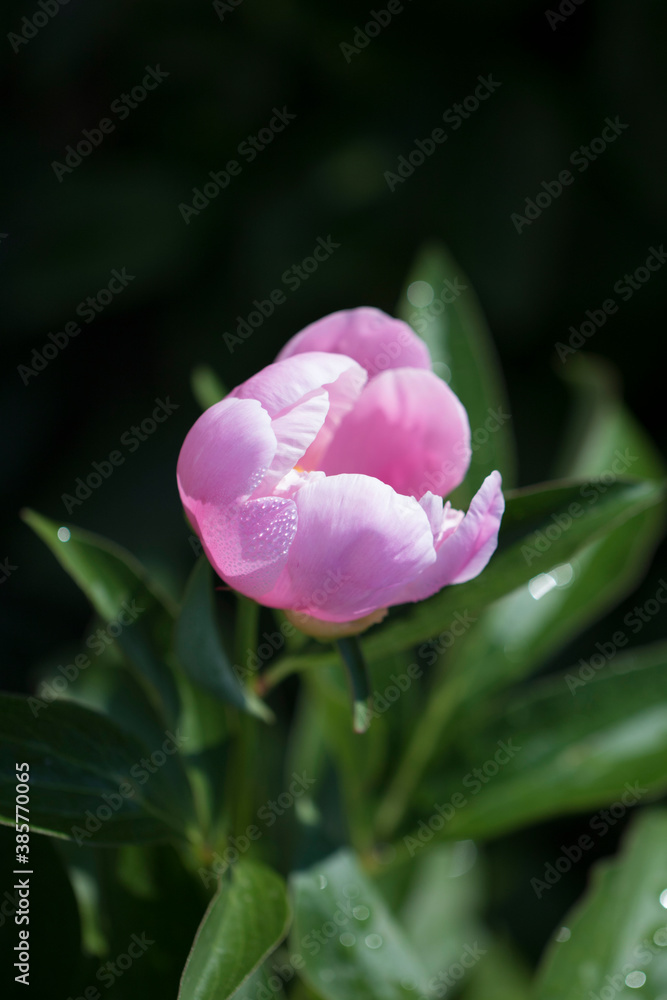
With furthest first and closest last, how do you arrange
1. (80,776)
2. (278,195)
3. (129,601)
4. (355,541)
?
(278,195) < (129,601) < (80,776) < (355,541)

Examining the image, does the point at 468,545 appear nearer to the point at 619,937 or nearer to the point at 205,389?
the point at 205,389

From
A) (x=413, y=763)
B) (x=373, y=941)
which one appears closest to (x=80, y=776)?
(x=373, y=941)

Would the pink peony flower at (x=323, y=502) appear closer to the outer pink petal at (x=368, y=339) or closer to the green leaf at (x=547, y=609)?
the outer pink petal at (x=368, y=339)

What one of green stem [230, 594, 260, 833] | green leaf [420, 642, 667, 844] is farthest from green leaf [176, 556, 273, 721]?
green leaf [420, 642, 667, 844]

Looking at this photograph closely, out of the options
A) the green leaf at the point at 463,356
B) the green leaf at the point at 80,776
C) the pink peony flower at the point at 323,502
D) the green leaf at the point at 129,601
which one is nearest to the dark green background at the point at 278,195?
the green leaf at the point at 463,356

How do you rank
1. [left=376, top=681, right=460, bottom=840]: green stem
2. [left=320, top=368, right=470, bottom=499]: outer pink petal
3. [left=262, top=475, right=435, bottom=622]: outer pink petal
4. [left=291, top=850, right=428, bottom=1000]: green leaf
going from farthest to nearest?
[left=376, top=681, right=460, bottom=840]: green stem < [left=291, top=850, right=428, bottom=1000]: green leaf < [left=320, top=368, right=470, bottom=499]: outer pink petal < [left=262, top=475, right=435, bottom=622]: outer pink petal

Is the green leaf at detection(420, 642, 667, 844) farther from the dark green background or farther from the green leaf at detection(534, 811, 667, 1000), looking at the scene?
the dark green background
